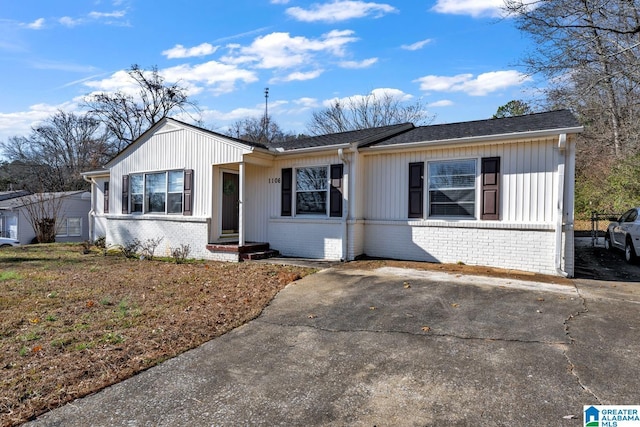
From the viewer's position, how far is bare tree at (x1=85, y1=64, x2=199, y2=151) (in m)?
26.6

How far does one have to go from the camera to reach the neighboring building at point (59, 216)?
22625 millimetres

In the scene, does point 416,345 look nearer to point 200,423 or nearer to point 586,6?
point 200,423

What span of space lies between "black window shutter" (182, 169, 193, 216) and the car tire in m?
11.6

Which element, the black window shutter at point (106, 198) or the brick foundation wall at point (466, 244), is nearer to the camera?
the brick foundation wall at point (466, 244)

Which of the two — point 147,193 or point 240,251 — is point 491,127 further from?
point 147,193

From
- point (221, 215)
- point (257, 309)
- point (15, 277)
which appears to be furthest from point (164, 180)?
point (257, 309)

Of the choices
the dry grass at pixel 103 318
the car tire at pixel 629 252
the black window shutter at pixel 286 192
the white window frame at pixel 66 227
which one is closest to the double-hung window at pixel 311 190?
the black window shutter at pixel 286 192

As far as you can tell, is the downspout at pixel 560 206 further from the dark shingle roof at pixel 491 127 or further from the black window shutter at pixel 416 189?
the black window shutter at pixel 416 189

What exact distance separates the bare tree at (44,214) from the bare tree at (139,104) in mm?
7110

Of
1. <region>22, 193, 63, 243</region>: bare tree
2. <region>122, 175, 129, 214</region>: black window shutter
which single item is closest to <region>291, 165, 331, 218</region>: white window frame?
<region>122, 175, 129, 214</region>: black window shutter

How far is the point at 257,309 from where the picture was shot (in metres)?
5.22

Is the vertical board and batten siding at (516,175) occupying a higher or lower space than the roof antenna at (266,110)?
lower

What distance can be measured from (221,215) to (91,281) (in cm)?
415

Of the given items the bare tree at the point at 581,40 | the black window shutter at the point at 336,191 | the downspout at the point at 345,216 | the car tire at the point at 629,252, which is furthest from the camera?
the bare tree at the point at 581,40
